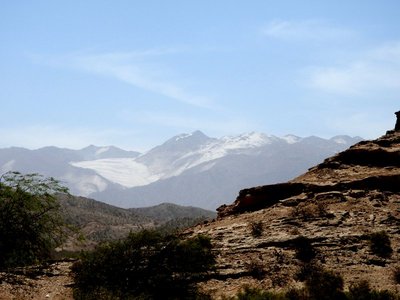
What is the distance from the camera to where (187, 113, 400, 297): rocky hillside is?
26234 mm

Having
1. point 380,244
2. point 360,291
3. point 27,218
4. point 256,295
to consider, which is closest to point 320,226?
point 380,244

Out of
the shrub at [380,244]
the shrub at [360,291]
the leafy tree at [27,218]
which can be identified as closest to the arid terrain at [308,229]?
the shrub at [380,244]

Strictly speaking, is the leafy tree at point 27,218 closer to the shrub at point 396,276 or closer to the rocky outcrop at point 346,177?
the rocky outcrop at point 346,177

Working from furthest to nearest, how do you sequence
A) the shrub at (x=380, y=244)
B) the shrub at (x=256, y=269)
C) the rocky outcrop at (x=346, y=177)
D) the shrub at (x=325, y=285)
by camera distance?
the rocky outcrop at (x=346, y=177), the shrub at (x=380, y=244), the shrub at (x=256, y=269), the shrub at (x=325, y=285)

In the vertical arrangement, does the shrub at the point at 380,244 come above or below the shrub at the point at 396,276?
above

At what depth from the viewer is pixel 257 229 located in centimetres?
3167

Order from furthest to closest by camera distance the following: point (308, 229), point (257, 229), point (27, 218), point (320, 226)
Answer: point (257, 229), point (320, 226), point (308, 229), point (27, 218)

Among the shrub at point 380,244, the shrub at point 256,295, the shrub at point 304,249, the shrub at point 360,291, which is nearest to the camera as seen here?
the shrub at point 360,291

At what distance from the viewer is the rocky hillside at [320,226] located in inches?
1033

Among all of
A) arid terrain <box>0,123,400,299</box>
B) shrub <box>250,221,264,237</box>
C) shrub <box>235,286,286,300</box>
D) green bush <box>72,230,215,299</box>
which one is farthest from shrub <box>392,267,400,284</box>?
green bush <box>72,230,215,299</box>

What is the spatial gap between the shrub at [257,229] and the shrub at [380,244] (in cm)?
714

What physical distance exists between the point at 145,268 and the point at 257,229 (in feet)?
28.5

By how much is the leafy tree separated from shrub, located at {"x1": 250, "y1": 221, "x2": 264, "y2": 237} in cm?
1300

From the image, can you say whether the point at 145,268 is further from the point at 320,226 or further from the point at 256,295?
the point at 320,226
